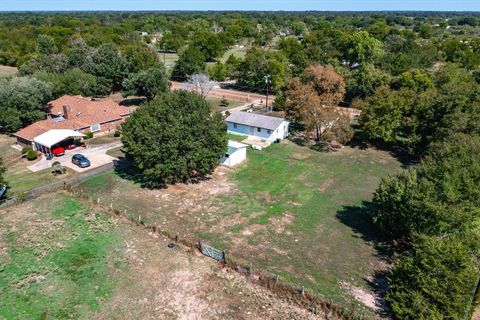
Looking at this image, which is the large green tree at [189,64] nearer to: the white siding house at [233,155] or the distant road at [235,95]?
the distant road at [235,95]

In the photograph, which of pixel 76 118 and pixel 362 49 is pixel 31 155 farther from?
pixel 362 49

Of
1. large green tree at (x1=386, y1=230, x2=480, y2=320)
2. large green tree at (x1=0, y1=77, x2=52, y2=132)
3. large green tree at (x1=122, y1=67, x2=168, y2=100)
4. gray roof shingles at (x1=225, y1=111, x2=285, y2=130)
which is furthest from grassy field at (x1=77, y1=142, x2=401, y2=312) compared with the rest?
large green tree at (x1=122, y1=67, x2=168, y2=100)

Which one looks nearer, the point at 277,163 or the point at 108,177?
the point at 108,177

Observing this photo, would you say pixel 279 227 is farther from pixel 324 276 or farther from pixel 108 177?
pixel 108 177

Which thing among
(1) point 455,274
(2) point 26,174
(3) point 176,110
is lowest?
(2) point 26,174

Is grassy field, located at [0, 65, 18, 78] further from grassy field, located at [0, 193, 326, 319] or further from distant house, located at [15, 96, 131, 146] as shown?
grassy field, located at [0, 193, 326, 319]

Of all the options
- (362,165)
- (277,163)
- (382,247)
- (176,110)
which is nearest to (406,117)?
(362,165)

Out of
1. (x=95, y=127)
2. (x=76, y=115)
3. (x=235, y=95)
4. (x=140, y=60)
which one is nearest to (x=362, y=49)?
(x=235, y=95)
